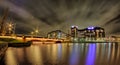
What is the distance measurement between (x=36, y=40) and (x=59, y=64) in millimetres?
162903

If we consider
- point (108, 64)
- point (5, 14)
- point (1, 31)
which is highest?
point (5, 14)

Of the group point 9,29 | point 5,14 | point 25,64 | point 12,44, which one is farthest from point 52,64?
point 9,29

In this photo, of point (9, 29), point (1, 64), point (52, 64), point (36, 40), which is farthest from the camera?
point (36, 40)

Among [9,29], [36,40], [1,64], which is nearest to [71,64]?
[1,64]

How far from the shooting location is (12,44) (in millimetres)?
99750

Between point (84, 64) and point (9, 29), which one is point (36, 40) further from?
point (84, 64)

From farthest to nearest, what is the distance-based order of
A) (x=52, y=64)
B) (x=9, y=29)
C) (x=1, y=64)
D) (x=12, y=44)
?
(x=9, y=29) → (x=12, y=44) → (x=52, y=64) → (x=1, y=64)

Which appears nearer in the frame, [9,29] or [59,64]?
[59,64]

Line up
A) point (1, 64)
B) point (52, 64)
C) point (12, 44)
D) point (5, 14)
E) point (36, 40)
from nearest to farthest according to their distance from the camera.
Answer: point (1, 64)
point (52, 64)
point (12, 44)
point (5, 14)
point (36, 40)

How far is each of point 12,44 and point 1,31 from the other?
45.6 metres

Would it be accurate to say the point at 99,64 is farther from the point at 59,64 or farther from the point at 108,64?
the point at 59,64

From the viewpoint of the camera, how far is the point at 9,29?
174 m

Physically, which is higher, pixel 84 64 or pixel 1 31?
pixel 1 31

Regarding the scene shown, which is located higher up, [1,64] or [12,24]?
[12,24]
